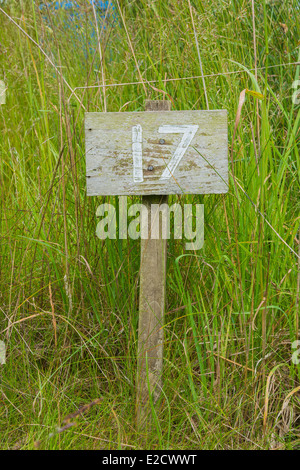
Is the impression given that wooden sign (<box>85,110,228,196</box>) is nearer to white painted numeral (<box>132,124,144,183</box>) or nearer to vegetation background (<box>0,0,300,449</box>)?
white painted numeral (<box>132,124,144,183</box>)

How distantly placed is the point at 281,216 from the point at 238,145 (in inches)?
14.5

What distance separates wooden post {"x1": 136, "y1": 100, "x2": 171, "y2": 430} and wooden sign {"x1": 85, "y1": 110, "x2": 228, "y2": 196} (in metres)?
0.12

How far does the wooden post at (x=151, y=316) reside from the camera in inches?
58.1

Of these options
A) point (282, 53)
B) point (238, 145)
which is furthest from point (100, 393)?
point (282, 53)

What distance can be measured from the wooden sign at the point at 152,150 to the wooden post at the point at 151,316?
0.38 ft

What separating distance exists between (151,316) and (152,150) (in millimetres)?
484

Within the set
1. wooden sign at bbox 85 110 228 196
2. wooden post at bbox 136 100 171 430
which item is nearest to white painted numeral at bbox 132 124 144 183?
wooden sign at bbox 85 110 228 196

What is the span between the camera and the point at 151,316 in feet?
4.91

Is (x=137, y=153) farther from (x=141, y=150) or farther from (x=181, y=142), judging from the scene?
(x=181, y=142)

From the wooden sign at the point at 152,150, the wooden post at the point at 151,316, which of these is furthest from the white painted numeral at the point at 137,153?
the wooden post at the point at 151,316

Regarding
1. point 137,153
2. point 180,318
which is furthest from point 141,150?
point 180,318

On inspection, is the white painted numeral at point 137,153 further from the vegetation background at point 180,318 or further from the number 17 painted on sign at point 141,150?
the vegetation background at point 180,318

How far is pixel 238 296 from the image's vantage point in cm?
154

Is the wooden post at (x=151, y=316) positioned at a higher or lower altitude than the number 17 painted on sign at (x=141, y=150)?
lower
